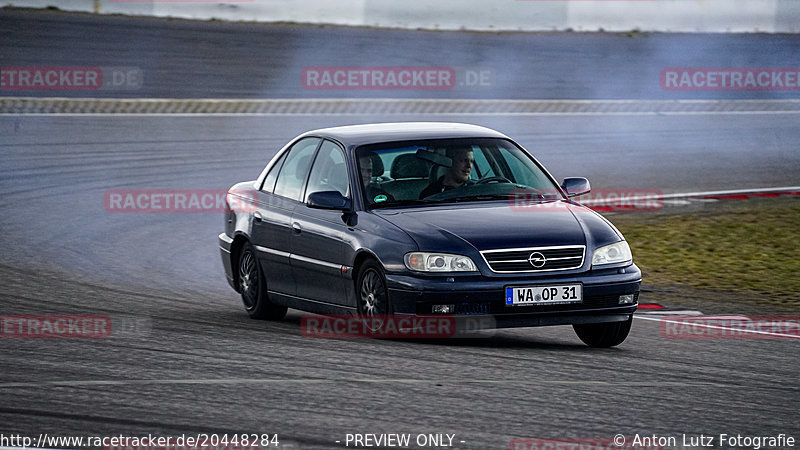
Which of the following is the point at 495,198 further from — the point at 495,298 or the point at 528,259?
the point at 495,298

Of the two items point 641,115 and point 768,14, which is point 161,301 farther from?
point 768,14

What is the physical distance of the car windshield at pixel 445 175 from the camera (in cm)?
952

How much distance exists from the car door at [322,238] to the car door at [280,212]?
104 millimetres

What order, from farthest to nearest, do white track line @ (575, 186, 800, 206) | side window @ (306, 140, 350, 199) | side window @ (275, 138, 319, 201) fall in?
white track line @ (575, 186, 800, 206) → side window @ (275, 138, 319, 201) → side window @ (306, 140, 350, 199)

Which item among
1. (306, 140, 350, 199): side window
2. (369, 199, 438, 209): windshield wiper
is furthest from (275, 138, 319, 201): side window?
(369, 199, 438, 209): windshield wiper

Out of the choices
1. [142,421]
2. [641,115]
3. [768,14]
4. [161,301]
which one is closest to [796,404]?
[142,421]

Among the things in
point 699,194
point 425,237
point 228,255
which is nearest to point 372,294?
point 425,237

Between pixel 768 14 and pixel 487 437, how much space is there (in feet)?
77.0

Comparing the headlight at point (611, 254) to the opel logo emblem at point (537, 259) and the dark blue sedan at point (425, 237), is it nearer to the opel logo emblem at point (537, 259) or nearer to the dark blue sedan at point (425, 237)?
the dark blue sedan at point (425, 237)

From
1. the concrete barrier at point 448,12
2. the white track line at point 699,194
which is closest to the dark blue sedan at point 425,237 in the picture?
the white track line at point 699,194

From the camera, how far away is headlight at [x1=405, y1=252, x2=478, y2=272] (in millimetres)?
8578

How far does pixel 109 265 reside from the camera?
1293cm

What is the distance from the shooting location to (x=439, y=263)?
8602 mm

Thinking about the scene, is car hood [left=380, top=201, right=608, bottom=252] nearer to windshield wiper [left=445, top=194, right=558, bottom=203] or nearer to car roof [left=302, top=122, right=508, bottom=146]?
windshield wiper [left=445, top=194, right=558, bottom=203]
